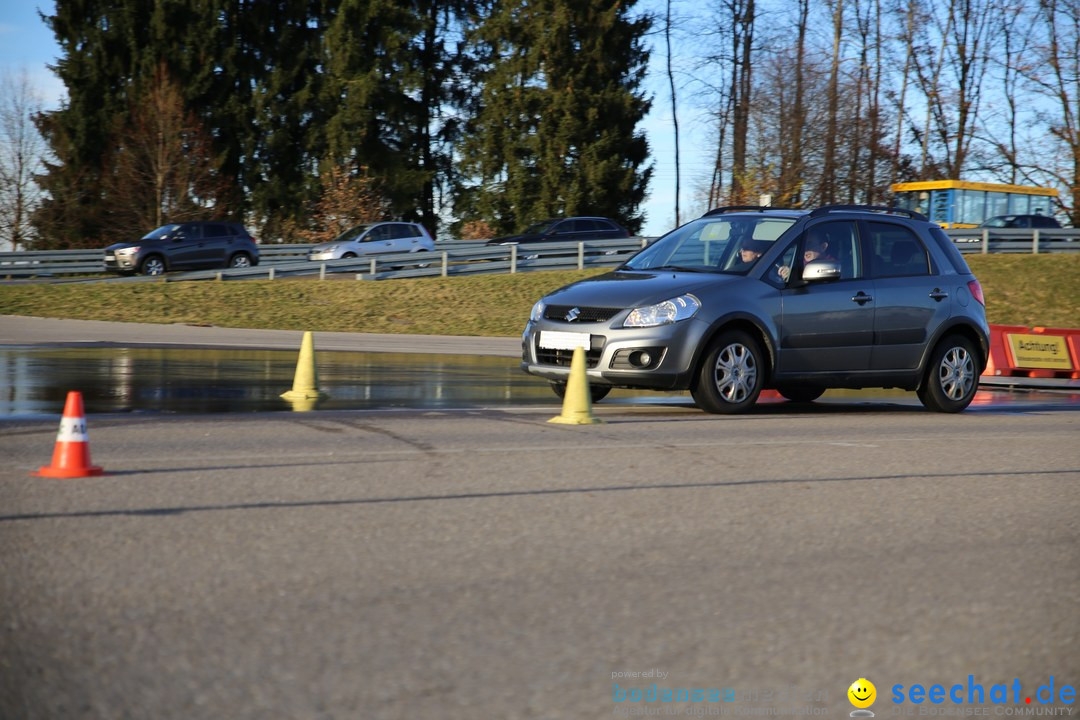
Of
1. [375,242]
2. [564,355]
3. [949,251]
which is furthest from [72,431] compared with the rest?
[375,242]

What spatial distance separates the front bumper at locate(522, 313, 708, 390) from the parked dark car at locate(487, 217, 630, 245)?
32656 mm

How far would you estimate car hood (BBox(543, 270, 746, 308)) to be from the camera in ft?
37.0

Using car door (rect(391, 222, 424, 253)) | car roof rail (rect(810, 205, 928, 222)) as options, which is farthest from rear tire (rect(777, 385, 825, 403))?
car door (rect(391, 222, 424, 253))

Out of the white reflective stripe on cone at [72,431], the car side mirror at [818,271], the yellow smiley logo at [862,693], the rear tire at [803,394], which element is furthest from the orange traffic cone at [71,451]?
the rear tire at [803,394]

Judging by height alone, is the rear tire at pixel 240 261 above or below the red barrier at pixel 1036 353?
above

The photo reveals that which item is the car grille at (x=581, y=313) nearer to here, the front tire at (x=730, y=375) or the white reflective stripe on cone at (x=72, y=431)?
the front tire at (x=730, y=375)

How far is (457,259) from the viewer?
41.0 m

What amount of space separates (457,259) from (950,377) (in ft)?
94.9

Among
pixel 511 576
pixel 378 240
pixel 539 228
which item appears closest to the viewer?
pixel 511 576

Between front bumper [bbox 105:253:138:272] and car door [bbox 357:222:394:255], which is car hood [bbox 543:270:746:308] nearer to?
front bumper [bbox 105:253:138:272]

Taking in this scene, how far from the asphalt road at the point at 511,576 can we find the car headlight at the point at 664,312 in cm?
213

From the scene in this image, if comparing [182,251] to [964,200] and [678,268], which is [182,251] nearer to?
[678,268]

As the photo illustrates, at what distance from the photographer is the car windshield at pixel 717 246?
12.0 m

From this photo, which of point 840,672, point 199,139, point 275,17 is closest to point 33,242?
point 199,139
